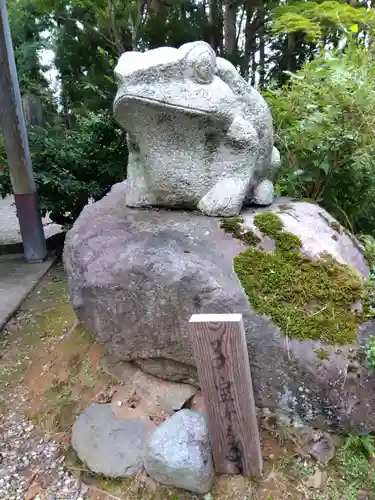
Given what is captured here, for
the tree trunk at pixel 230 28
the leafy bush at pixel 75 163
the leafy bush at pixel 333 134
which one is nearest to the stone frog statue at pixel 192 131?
the leafy bush at pixel 333 134

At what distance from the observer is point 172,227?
270 centimetres

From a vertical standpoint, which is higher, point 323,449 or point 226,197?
point 226,197

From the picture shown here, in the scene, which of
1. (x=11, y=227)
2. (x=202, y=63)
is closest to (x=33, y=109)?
(x=11, y=227)

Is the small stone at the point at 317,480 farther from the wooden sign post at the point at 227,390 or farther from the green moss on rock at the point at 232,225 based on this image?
the green moss on rock at the point at 232,225

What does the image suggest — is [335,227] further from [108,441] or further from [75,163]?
[75,163]

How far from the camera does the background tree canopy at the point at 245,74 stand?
11.7 ft

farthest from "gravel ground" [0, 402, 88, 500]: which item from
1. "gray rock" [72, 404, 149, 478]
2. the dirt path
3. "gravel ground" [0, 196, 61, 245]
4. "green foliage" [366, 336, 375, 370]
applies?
"gravel ground" [0, 196, 61, 245]

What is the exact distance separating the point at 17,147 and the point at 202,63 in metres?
3.24

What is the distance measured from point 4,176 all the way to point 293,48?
5433 mm

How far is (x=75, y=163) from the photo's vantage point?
5789 mm

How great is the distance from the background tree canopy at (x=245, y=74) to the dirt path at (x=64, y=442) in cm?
224

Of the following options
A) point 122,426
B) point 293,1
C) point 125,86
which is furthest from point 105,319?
point 293,1

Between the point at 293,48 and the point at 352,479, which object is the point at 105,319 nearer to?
the point at 352,479

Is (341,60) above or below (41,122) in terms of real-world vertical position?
above
